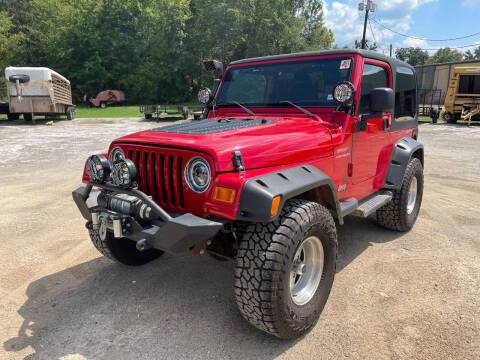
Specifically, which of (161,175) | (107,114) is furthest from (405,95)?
(107,114)

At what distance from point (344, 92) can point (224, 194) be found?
5.26 ft

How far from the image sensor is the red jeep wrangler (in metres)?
2.35

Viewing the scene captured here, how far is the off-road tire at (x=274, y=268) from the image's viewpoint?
2.34m

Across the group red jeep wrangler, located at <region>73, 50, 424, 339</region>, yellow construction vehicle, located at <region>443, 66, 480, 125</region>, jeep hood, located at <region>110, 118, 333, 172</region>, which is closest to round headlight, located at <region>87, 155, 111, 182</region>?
red jeep wrangler, located at <region>73, 50, 424, 339</region>

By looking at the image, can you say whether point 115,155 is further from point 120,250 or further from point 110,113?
point 110,113

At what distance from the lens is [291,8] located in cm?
3772

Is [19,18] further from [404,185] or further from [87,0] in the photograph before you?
[404,185]

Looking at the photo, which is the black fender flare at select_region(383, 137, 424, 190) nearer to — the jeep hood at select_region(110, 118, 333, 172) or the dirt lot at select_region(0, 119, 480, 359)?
the dirt lot at select_region(0, 119, 480, 359)

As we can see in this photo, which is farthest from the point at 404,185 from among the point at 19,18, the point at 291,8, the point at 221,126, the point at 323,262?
the point at 19,18

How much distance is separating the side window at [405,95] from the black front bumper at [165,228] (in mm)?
3090

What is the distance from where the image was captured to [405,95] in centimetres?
462

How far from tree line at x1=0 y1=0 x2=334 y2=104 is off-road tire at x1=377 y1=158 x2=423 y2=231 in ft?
112

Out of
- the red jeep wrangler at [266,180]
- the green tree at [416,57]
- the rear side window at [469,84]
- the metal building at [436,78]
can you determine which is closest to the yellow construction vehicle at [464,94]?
the rear side window at [469,84]

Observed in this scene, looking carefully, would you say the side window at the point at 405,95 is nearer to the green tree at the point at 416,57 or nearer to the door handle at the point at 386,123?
the door handle at the point at 386,123
